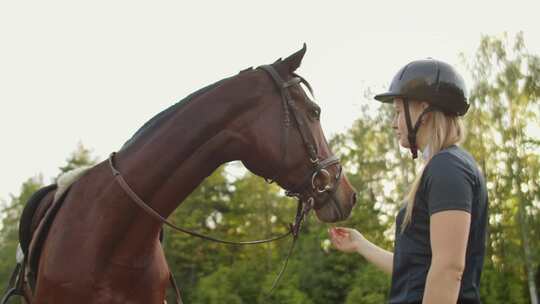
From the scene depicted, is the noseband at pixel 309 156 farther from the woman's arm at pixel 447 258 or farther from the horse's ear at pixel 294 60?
the woman's arm at pixel 447 258

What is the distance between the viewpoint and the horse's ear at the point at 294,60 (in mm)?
4016

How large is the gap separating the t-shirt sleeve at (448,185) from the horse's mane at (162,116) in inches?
78.5

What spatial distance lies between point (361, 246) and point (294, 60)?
1426mm

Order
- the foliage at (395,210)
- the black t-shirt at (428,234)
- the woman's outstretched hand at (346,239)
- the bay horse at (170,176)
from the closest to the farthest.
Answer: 1. the black t-shirt at (428,234)
2. the woman's outstretched hand at (346,239)
3. the bay horse at (170,176)
4. the foliage at (395,210)

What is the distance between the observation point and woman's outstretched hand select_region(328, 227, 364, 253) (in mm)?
3408

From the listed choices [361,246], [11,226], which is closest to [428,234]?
[361,246]

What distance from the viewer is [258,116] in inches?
153

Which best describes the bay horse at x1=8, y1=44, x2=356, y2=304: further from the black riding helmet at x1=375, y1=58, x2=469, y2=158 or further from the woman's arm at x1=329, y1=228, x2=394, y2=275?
the black riding helmet at x1=375, y1=58, x2=469, y2=158

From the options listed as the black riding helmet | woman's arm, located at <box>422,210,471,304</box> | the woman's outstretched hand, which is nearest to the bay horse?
the woman's outstretched hand

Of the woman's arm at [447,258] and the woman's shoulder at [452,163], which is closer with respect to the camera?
the woman's arm at [447,258]

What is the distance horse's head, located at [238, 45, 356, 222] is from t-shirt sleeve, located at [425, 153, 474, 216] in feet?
5.16

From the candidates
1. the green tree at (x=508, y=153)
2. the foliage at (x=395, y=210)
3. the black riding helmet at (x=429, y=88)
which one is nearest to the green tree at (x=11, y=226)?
the foliage at (x=395, y=210)

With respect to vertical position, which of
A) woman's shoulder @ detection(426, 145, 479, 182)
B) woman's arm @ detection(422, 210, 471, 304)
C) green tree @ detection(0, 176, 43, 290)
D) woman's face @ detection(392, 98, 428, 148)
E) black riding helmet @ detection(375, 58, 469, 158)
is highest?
black riding helmet @ detection(375, 58, 469, 158)

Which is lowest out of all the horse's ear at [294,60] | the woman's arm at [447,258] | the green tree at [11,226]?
the green tree at [11,226]
